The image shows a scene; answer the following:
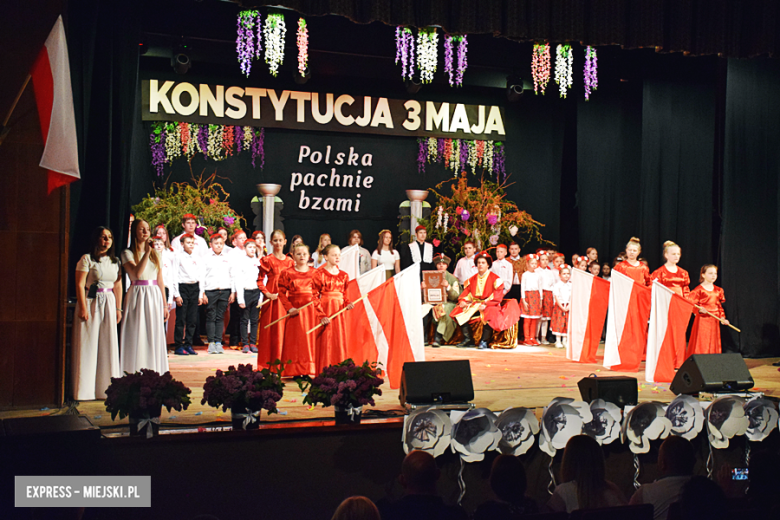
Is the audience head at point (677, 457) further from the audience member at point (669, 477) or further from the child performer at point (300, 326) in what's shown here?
the child performer at point (300, 326)

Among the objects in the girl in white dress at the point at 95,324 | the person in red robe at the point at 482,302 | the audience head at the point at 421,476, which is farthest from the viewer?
the person in red robe at the point at 482,302

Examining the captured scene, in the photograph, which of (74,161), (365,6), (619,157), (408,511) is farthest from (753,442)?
(619,157)

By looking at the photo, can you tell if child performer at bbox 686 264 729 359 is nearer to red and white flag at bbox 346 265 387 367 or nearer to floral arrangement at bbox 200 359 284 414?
red and white flag at bbox 346 265 387 367

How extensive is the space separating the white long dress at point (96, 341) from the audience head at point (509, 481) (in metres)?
Result: 3.57

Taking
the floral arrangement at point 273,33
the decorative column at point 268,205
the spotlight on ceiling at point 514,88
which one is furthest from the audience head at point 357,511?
the spotlight on ceiling at point 514,88

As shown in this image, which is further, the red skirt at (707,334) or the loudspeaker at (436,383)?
the red skirt at (707,334)

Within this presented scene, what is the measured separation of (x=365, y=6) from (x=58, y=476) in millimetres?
3525

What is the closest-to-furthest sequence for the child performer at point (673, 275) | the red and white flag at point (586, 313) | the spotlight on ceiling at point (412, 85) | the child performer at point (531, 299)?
the child performer at point (673, 275)
the red and white flag at point (586, 313)
the child performer at point (531, 299)
the spotlight on ceiling at point (412, 85)

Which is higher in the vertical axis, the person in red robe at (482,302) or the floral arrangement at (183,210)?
the floral arrangement at (183,210)

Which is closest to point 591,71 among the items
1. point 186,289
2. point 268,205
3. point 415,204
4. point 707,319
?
point 415,204

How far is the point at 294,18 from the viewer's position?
30.9 ft

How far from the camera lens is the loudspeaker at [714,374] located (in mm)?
4738

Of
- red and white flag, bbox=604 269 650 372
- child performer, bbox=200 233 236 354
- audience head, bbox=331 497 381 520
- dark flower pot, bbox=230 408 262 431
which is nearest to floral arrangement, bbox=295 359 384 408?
dark flower pot, bbox=230 408 262 431

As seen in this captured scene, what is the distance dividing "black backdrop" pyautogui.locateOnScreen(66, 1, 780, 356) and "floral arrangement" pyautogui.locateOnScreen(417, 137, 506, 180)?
0.63ft
